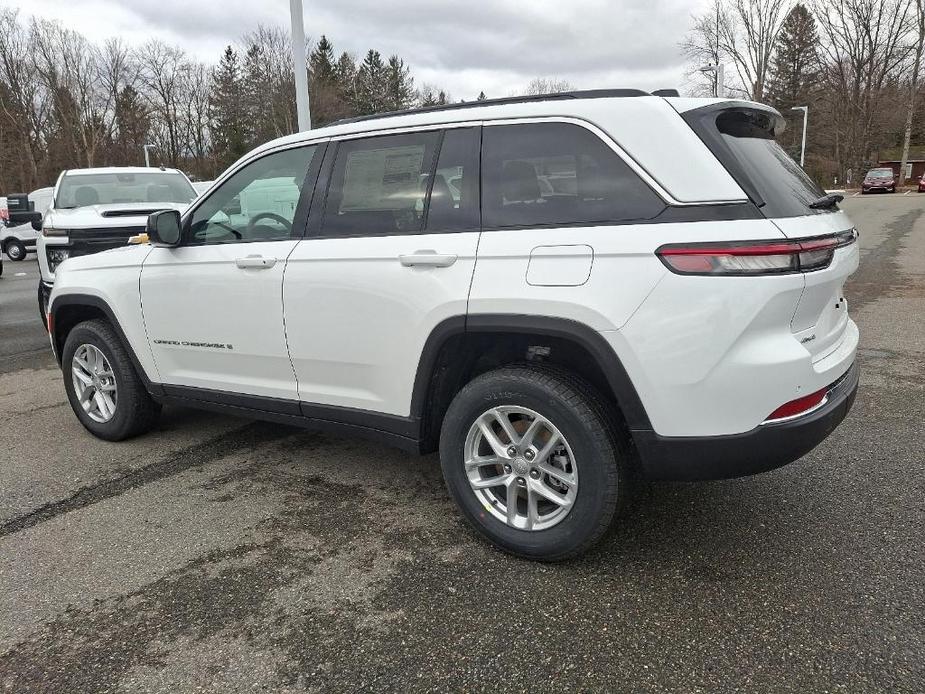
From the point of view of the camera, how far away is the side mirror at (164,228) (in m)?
3.82

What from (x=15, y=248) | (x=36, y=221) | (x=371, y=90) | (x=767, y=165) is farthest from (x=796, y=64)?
(x=767, y=165)

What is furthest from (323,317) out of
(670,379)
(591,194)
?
(670,379)

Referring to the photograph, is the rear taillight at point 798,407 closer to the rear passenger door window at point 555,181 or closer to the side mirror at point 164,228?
the rear passenger door window at point 555,181

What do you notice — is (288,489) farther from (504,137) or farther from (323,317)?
(504,137)

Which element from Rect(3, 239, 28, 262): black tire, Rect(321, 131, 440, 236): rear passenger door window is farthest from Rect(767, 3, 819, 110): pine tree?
Rect(321, 131, 440, 236): rear passenger door window

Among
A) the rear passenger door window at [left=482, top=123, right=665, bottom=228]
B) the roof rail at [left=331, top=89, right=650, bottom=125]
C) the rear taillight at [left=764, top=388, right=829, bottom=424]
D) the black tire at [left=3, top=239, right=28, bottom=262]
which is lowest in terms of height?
the black tire at [left=3, top=239, right=28, bottom=262]

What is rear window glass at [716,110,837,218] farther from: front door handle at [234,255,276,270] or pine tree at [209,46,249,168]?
pine tree at [209,46,249,168]

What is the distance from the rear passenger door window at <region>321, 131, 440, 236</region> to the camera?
3137 millimetres

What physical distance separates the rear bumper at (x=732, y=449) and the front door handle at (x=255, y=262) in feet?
6.45

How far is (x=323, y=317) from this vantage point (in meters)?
3.31

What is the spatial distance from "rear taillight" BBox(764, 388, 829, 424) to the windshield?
328 inches

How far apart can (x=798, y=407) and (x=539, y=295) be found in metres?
1.02

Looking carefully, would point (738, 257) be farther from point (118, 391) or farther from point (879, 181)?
point (879, 181)

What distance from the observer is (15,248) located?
1986 centimetres
